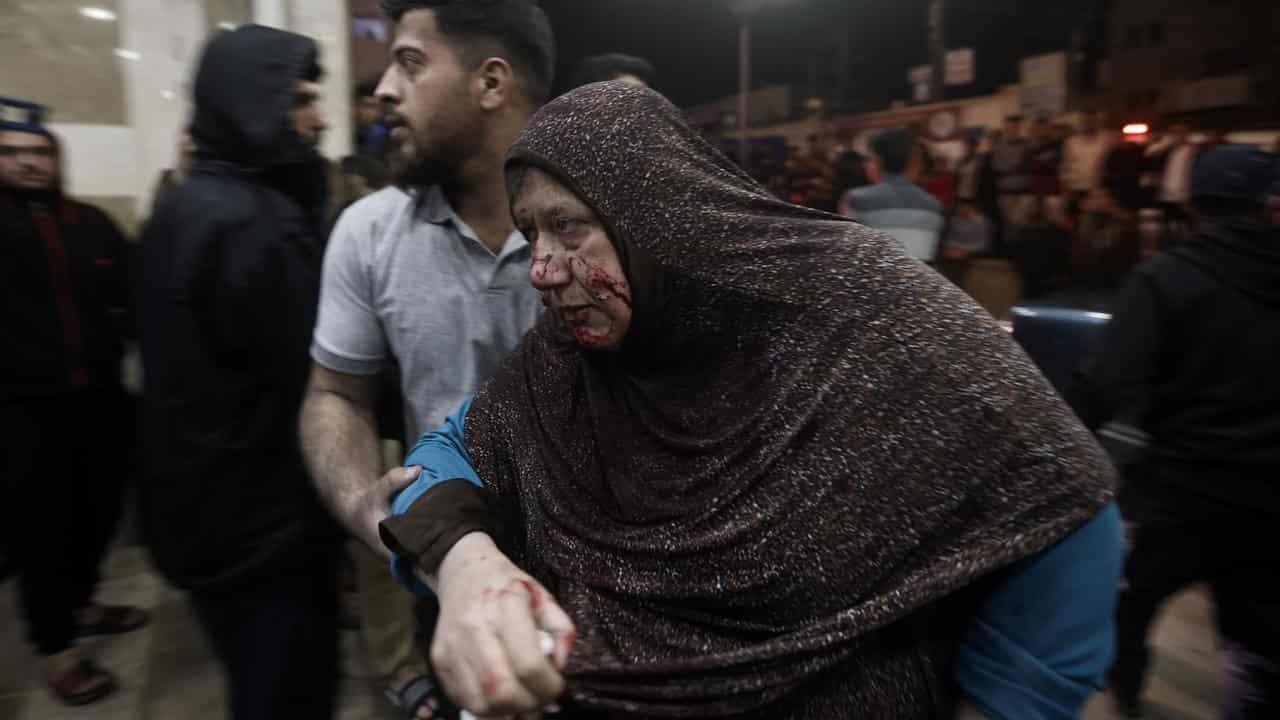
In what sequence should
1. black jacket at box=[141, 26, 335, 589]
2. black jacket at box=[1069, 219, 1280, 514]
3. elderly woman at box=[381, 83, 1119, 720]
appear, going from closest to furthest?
1. elderly woman at box=[381, 83, 1119, 720]
2. black jacket at box=[141, 26, 335, 589]
3. black jacket at box=[1069, 219, 1280, 514]

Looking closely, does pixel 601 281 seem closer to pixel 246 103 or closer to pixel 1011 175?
pixel 246 103

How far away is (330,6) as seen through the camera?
526 cm

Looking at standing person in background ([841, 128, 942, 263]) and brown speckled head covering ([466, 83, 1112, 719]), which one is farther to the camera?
standing person in background ([841, 128, 942, 263])

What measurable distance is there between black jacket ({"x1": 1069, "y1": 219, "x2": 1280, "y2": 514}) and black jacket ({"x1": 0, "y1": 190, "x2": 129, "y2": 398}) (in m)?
3.59

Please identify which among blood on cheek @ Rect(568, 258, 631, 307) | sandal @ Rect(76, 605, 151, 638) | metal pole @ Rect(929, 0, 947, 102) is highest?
metal pole @ Rect(929, 0, 947, 102)

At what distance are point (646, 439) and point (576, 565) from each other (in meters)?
0.20

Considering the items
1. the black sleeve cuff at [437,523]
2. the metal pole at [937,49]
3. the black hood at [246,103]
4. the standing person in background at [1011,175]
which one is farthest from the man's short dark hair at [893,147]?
the metal pole at [937,49]

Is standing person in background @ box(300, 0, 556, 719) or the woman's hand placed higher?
standing person in background @ box(300, 0, 556, 719)

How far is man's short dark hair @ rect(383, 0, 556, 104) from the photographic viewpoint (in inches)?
64.1

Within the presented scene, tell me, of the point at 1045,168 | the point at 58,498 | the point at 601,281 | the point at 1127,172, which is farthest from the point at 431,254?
the point at 1127,172

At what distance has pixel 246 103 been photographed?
205cm

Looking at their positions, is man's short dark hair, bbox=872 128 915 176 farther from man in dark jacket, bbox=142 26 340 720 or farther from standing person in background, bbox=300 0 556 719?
man in dark jacket, bbox=142 26 340 720

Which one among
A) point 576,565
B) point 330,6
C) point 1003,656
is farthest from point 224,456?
point 330,6

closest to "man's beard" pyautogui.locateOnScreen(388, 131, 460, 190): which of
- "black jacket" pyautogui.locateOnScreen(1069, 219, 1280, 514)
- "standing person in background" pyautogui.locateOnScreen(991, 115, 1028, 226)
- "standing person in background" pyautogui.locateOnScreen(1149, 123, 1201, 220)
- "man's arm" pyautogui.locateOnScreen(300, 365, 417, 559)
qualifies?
"man's arm" pyautogui.locateOnScreen(300, 365, 417, 559)
